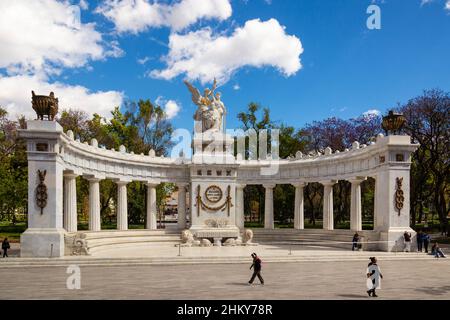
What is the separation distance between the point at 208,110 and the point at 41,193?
2220 cm

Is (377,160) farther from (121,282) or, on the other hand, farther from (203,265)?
(121,282)

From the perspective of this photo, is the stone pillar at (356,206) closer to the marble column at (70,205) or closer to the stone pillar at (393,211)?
the stone pillar at (393,211)

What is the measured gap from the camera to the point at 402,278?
2270cm

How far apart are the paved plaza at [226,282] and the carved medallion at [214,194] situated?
18313mm

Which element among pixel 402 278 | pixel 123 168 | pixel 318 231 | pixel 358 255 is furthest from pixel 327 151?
pixel 402 278

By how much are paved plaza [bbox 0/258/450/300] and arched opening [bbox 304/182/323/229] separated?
41.0m

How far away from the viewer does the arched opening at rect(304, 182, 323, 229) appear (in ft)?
229

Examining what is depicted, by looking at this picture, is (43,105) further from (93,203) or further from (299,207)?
(299,207)

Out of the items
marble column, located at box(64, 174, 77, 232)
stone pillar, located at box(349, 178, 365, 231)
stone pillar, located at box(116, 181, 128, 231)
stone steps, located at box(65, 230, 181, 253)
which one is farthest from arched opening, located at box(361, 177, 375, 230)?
marble column, located at box(64, 174, 77, 232)

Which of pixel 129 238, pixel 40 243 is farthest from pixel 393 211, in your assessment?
pixel 40 243

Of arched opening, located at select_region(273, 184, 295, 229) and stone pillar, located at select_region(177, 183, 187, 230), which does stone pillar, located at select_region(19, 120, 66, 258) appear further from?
arched opening, located at select_region(273, 184, 295, 229)

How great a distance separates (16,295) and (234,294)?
29.7 ft

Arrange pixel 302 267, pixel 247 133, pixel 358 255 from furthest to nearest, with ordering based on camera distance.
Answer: pixel 247 133, pixel 358 255, pixel 302 267

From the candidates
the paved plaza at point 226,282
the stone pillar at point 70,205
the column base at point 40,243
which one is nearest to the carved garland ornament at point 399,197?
the paved plaza at point 226,282
